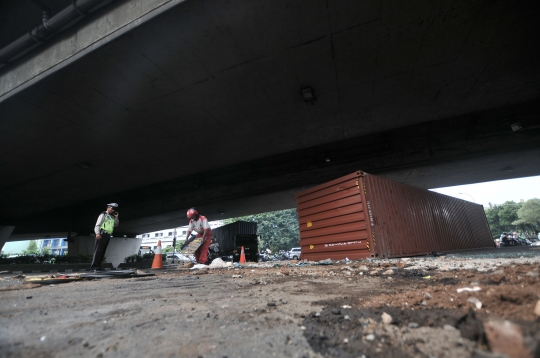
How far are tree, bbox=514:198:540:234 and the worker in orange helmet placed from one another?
67566 mm

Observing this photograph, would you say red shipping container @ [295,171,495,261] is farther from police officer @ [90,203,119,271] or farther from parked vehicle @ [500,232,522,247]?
parked vehicle @ [500,232,522,247]

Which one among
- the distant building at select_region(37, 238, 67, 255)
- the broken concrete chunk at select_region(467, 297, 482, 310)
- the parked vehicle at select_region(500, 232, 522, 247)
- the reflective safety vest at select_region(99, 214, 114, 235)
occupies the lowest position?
the parked vehicle at select_region(500, 232, 522, 247)

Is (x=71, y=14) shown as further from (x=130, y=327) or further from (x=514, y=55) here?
(x=514, y=55)

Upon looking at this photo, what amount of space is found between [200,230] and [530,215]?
69.3m

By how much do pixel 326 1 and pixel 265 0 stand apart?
1.06 metres

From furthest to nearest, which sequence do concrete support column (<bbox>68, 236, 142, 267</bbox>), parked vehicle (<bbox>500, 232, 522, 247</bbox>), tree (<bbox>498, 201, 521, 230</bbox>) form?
tree (<bbox>498, 201, 521, 230</bbox>) → parked vehicle (<bbox>500, 232, 522, 247</bbox>) → concrete support column (<bbox>68, 236, 142, 267</bbox>)

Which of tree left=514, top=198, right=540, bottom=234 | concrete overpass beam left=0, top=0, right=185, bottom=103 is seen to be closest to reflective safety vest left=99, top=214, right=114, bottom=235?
concrete overpass beam left=0, top=0, right=185, bottom=103

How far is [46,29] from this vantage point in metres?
5.28

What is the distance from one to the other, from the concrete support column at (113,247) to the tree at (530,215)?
69.3m

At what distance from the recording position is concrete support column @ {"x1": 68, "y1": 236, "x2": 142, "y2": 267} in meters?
17.6

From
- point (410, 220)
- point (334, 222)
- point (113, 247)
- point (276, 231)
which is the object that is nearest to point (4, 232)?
point (113, 247)

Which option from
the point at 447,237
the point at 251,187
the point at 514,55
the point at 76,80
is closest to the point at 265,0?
the point at 76,80

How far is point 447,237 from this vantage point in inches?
386

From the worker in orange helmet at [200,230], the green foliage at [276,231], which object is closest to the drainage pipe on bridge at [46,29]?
the worker in orange helmet at [200,230]
